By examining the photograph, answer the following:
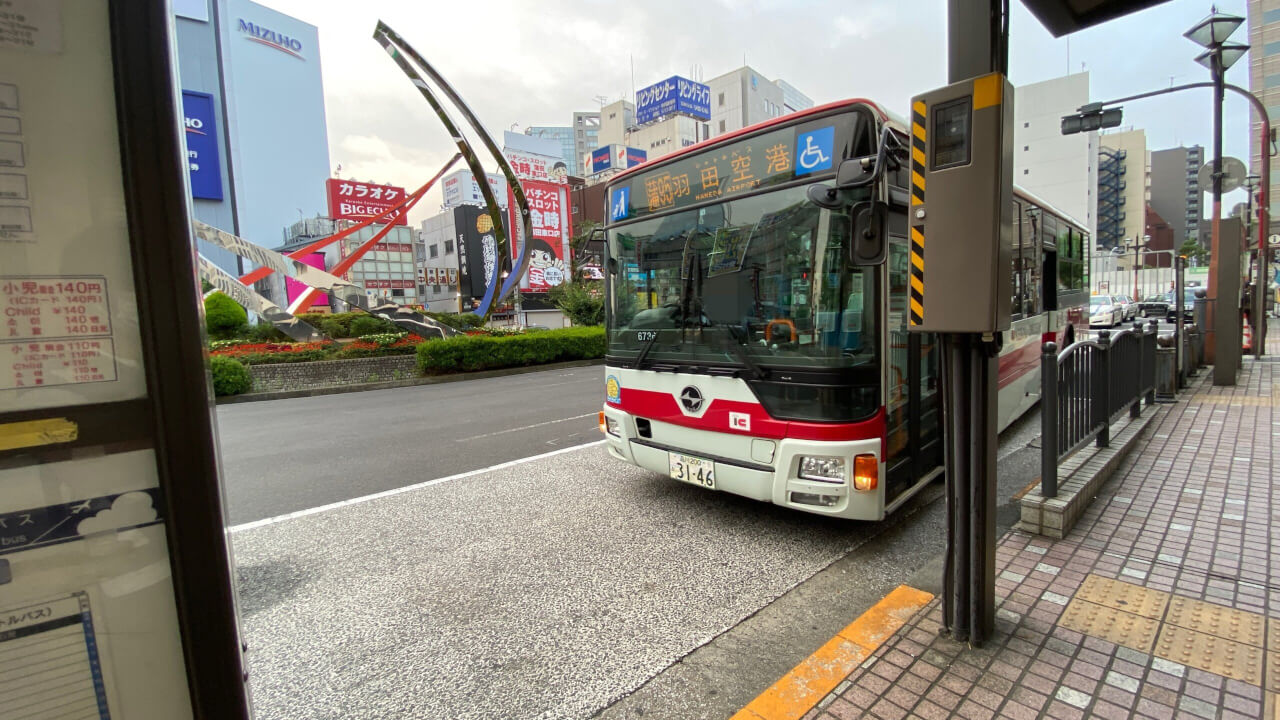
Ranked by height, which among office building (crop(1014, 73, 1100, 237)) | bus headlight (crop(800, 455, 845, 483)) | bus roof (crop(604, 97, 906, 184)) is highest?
office building (crop(1014, 73, 1100, 237))

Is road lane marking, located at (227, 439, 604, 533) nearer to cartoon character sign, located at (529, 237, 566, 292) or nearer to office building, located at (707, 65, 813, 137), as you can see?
cartoon character sign, located at (529, 237, 566, 292)

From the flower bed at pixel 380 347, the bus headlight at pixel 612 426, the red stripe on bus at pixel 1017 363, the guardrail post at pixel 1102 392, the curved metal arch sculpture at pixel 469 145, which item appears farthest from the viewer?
the curved metal arch sculpture at pixel 469 145

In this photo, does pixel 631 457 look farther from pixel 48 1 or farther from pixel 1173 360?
pixel 1173 360

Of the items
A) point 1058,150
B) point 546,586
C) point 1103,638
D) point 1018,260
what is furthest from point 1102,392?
point 1058,150

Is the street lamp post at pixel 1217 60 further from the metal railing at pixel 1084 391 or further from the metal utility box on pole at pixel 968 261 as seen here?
the metal utility box on pole at pixel 968 261

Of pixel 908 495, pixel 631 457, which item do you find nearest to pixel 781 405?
pixel 908 495

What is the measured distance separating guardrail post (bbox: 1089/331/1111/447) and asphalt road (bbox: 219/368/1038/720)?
0.81m

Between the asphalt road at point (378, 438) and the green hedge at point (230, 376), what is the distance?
61 cm

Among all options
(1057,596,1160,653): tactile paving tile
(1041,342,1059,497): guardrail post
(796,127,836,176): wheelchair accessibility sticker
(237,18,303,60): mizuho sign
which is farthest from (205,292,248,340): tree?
(237,18,303,60): mizuho sign

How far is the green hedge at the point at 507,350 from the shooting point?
16.4 m

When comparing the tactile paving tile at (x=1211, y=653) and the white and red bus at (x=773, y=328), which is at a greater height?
the white and red bus at (x=773, y=328)

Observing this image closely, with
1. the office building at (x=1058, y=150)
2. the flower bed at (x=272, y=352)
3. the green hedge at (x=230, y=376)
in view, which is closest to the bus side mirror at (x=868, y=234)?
the green hedge at (x=230, y=376)

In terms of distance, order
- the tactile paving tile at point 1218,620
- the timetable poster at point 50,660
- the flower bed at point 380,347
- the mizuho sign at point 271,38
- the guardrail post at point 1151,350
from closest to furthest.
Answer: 1. the timetable poster at point 50,660
2. the tactile paving tile at point 1218,620
3. the guardrail post at point 1151,350
4. the flower bed at point 380,347
5. the mizuho sign at point 271,38

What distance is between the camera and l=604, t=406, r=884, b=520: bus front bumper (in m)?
3.60
